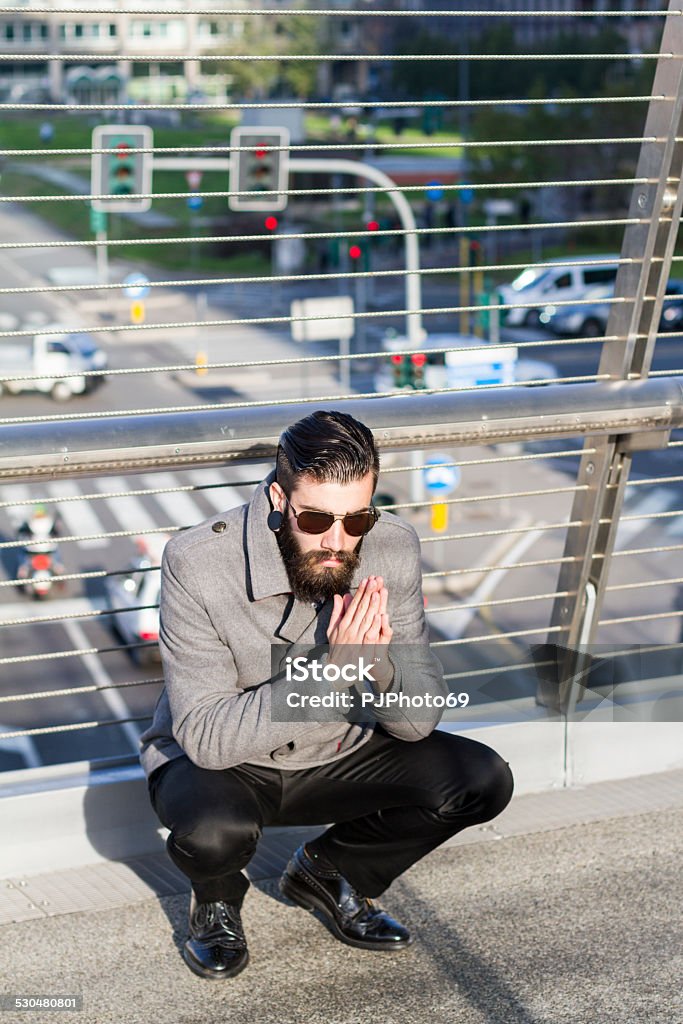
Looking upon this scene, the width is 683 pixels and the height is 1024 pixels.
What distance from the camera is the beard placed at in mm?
2943

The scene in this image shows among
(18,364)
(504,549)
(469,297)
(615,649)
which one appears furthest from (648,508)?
(615,649)

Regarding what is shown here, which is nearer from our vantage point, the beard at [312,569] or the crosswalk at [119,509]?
the beard at [312,569]

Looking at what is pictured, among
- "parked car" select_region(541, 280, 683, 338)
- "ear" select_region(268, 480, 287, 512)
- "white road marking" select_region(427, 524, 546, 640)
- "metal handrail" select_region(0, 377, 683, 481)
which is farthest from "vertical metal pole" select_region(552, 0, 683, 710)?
"parked car" select_region(541, 280, 683, 338)

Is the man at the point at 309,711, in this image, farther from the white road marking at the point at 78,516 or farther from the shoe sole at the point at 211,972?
the white road marking at the point at 78,516

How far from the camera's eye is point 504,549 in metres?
23.7

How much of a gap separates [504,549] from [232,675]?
68.8 ft

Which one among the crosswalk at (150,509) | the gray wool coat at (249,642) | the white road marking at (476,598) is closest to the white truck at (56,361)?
the crosswalk at (150,509)

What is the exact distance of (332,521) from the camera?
113 inches

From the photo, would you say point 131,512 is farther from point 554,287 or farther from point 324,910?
point 324,910

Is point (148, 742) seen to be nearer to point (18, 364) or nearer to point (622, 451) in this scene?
point (622, 451)

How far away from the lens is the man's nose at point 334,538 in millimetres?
2887

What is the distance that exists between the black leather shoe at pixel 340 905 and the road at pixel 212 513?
0.67m

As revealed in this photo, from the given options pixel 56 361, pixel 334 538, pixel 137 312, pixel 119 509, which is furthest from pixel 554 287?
pixel 334 538

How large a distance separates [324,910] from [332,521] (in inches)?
37.0
